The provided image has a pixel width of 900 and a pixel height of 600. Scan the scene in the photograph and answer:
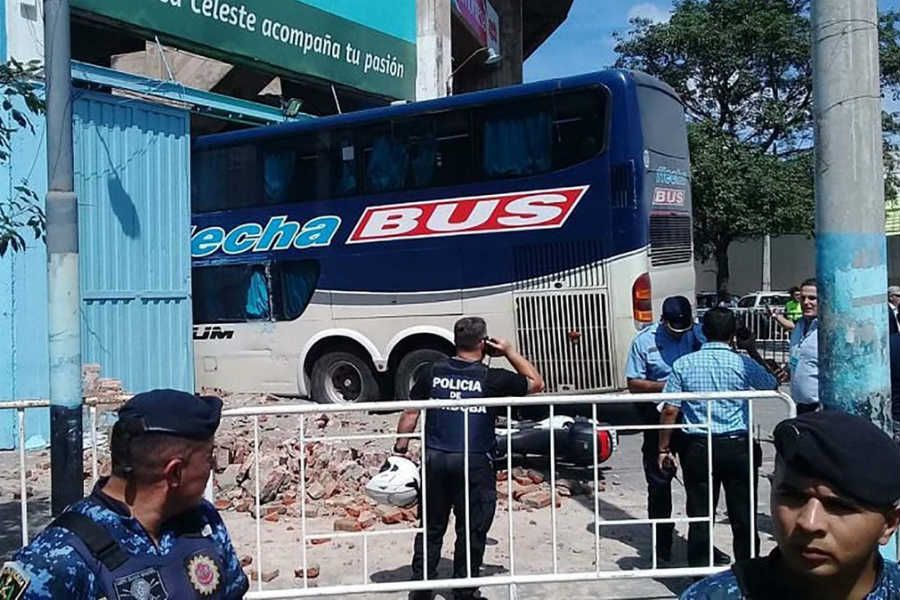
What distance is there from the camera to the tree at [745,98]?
22453 mm

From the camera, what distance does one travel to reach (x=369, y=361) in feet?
40.5

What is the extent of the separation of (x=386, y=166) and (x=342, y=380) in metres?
2.88

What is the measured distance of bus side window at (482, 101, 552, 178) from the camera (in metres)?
10.8

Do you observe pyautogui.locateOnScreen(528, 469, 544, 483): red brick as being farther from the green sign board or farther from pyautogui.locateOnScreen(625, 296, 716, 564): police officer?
the green sign board

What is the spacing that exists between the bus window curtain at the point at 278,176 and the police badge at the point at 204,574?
10484 mm

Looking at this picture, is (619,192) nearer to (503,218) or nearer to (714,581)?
(503,218)

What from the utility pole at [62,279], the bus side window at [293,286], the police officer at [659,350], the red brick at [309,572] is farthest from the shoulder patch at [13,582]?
the bus side window at [293,286]

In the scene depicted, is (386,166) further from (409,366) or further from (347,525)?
(347,525)

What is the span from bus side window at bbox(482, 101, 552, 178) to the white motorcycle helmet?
18.1 ft

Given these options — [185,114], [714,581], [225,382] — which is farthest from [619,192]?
[714,581]

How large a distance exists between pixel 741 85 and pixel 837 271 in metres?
21.4

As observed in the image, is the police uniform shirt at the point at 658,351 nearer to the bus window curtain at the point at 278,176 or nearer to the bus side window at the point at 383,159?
the bus side window at the point at 383,159

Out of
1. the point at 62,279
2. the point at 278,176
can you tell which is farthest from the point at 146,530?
the point at 278,176

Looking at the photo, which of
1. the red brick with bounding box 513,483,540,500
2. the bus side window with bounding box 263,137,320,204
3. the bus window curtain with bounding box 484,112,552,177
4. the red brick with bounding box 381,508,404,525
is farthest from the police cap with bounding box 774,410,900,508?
the bus side window with bounding box 263,137,320,204
